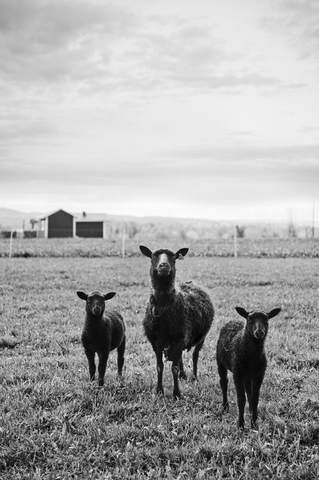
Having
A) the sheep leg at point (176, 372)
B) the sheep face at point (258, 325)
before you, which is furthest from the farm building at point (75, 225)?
the sheep face at point (258, 325)

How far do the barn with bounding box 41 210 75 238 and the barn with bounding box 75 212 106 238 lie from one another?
4.33 feet

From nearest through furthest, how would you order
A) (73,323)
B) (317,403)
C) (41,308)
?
(317,403) → (73,323) → (41,308)

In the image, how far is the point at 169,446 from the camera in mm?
5727

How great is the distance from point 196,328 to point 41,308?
6.93 m

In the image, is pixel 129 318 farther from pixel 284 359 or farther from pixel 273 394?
pixel 273 394

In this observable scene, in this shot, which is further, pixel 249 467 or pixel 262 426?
pixel 262 426

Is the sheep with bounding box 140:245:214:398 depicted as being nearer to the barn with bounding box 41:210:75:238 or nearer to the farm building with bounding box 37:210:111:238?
the farm building with bounding box 37:210:111:238

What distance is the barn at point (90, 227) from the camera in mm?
72250

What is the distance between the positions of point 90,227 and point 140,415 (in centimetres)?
6735

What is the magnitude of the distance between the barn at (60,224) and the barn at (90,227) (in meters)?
1.32

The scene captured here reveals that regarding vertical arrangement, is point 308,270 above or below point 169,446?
above

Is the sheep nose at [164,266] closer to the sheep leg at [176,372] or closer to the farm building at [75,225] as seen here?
the sheep leg at [176,372]

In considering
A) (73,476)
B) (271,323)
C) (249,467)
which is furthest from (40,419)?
(271,323)

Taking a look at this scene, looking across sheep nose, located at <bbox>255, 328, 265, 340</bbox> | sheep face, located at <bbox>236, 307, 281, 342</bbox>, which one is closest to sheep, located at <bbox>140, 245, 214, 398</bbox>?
sheep face, located at <bbox>236, 307, 281, 342</bbox>
